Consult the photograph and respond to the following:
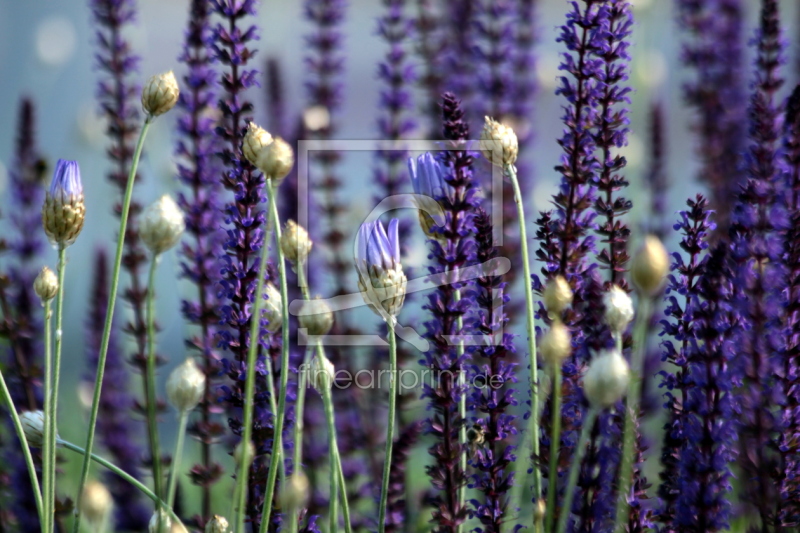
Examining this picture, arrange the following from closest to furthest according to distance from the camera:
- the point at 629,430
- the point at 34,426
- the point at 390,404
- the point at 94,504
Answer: the point at 94,504 < the point at 629,430 < the point at 390,404 < the point at 34,426

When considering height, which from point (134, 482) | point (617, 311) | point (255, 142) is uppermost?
point (255, 142)

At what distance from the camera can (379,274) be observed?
1233 mm

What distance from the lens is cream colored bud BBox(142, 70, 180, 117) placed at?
4.12 ft

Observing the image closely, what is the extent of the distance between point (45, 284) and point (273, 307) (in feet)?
1.10

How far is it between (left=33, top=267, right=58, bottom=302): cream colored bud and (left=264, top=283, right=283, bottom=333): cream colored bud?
32 cm

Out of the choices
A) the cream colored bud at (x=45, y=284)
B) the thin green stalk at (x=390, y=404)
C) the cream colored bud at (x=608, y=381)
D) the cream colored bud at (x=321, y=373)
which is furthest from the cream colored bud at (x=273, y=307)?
the cream colored bud at (x=608, y=381)

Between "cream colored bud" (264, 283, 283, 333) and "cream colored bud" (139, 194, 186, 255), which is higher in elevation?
"cream colored bud" (139, 194, 186, 255)

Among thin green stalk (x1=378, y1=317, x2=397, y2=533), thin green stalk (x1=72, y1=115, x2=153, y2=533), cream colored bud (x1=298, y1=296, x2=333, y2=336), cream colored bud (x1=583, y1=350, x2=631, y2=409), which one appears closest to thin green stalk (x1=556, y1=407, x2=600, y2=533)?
cream colored bud (x1=583, y1=350, x2=631, y2=409)

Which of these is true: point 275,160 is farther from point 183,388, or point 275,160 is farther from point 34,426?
point 34,426

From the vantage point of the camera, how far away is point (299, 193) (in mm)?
2422

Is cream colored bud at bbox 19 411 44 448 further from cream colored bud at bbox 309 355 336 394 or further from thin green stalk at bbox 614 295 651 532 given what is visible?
thin green stalk at bbox 614 295 651 532

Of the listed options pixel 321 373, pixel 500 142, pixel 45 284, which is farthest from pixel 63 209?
pixel 500 142

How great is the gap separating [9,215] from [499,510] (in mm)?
1655

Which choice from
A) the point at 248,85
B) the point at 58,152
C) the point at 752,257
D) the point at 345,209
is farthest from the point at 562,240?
the point at 58,152
